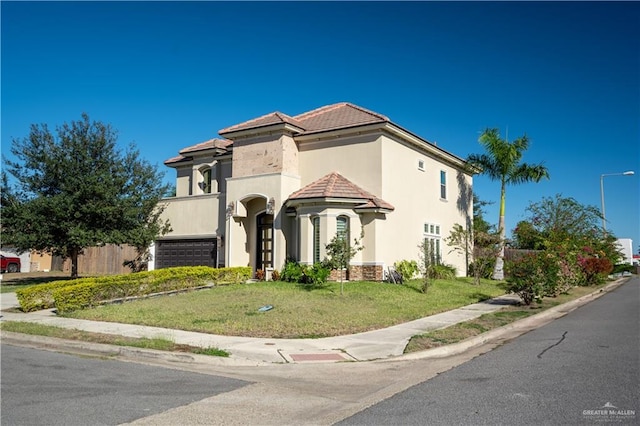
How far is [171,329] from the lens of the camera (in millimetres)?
12359

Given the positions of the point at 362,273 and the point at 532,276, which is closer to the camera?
the point at 532,276

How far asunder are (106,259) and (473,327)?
2578 cm

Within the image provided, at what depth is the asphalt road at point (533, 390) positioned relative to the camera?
5898 mm

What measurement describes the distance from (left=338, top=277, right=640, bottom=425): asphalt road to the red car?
36600mm

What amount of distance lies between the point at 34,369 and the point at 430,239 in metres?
20.4

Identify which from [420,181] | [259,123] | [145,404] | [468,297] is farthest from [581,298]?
[145,404]

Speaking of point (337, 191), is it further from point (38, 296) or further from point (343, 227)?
point (38, 296)

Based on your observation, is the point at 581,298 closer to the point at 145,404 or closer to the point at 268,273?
the point at 268,273

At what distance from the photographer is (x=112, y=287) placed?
17094 mm

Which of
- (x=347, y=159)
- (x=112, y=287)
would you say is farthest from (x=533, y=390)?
(x=347, y=159)

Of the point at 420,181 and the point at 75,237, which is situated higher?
the point at 420,181

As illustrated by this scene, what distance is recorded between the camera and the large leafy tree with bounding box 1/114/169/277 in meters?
22.2

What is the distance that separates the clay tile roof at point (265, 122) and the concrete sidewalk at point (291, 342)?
11.9 metres

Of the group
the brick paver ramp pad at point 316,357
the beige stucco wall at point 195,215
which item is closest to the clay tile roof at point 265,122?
the beige stucco wall at point 195,215
